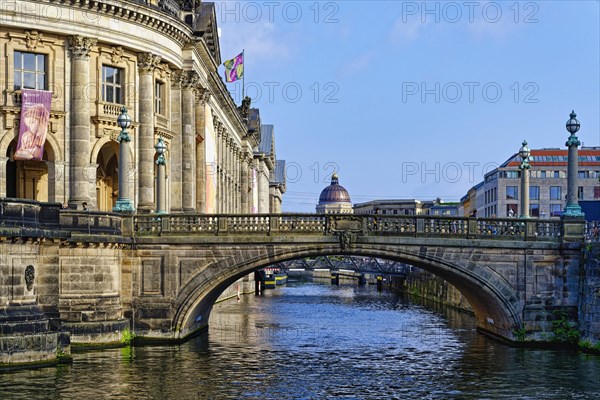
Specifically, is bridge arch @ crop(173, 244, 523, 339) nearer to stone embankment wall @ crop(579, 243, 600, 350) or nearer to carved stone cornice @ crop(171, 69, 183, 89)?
stone embankment wall @ crop(579, 243, 600, 350)

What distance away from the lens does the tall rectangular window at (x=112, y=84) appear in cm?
5972

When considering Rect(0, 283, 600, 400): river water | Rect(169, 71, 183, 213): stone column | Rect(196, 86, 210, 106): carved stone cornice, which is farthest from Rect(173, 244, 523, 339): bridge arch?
Rect(196, 86, 210, 106): carved stone cornice

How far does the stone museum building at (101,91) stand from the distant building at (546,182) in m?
76.1

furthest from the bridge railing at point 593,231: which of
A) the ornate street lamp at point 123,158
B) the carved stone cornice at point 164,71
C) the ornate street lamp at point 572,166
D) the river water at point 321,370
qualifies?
the carved stone cornice at point 164,71

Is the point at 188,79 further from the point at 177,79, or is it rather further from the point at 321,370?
the point at 321,370

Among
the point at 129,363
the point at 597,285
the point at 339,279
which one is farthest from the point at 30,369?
the point at 339,279

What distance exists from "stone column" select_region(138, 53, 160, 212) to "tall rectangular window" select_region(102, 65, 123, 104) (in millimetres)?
1556

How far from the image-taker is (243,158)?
121m

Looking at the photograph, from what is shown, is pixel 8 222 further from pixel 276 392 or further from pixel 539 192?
pixel 539 192

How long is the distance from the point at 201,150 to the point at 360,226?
29.6 meters

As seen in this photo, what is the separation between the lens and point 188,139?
68.0m

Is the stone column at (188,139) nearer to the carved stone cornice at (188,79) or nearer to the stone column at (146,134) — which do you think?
the carved stone cornice at (188,79)

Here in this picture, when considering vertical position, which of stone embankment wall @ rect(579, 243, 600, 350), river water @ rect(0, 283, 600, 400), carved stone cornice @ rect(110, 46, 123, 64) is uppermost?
carved stone cornice @ rect(110, 46, 123, 64)

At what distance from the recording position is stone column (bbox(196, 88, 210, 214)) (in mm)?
73938
